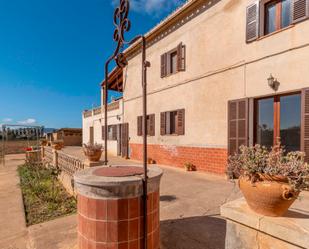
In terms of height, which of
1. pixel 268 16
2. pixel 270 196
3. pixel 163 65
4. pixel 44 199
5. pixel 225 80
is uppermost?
pixel 268 16

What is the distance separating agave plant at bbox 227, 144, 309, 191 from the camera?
154 cm

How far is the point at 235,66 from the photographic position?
6.82 metres

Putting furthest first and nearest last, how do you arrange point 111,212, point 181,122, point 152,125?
point 152,125, point 181,122, point 111,212

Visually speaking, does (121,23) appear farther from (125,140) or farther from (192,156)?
(125,140)

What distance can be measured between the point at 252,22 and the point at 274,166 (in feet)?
20.0

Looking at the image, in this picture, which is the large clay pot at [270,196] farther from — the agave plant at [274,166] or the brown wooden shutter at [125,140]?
the brown wooden shutter at [125,140]

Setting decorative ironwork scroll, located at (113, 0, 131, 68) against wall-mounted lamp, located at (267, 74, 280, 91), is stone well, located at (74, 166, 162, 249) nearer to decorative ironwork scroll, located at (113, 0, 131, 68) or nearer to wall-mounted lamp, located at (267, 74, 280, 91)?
decorative ironwork scroll, located at (113, 0, 131, 68)

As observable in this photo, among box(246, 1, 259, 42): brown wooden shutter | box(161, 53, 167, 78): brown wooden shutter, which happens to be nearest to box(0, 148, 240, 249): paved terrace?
box(246, 1, 259, 42): brown wooden shutter

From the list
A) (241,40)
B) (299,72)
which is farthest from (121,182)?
(241,40)

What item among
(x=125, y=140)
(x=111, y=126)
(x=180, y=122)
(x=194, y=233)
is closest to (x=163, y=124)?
(x=180, y=122)

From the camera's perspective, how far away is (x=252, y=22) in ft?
20.7

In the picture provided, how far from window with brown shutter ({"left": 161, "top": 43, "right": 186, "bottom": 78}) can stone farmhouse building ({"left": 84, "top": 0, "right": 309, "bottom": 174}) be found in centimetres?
4

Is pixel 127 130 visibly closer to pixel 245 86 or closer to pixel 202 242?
pixel 245 86

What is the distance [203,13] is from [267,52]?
3236mm
